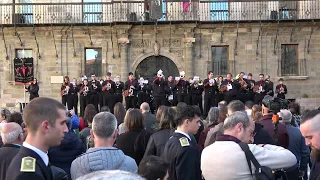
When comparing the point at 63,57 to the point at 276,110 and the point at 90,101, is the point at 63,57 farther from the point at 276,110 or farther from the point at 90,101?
the point at 276,110

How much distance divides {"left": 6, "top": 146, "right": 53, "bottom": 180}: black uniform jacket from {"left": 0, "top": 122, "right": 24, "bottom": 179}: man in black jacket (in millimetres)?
1117

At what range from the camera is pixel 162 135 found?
18.4 feet

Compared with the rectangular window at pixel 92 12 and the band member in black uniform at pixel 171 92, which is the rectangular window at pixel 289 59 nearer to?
the band member in black uniform at pixel 171 92

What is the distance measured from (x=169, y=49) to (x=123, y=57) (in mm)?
2548

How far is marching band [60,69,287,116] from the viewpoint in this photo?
17.8 meters

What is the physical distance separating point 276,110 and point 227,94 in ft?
37.2

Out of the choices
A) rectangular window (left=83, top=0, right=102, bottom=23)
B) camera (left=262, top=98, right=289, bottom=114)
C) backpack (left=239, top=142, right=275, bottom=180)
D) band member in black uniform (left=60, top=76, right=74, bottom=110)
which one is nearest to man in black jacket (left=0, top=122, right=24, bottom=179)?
backpack (left=239, top=142, right=275, bottom=180)

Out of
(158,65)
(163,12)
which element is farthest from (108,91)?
(163,12)

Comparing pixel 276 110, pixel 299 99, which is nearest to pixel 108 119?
pixel 276 110

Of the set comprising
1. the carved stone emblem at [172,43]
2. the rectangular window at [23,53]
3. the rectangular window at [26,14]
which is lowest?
the rectangular window at [23,53]

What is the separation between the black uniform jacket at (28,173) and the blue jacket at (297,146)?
168 inches

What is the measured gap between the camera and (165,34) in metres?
22.6

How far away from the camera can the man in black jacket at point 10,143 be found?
4270 millimetres

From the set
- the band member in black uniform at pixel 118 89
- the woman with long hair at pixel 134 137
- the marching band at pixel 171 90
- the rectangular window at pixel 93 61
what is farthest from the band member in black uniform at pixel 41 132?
the rectangular window at pixel 93 61
